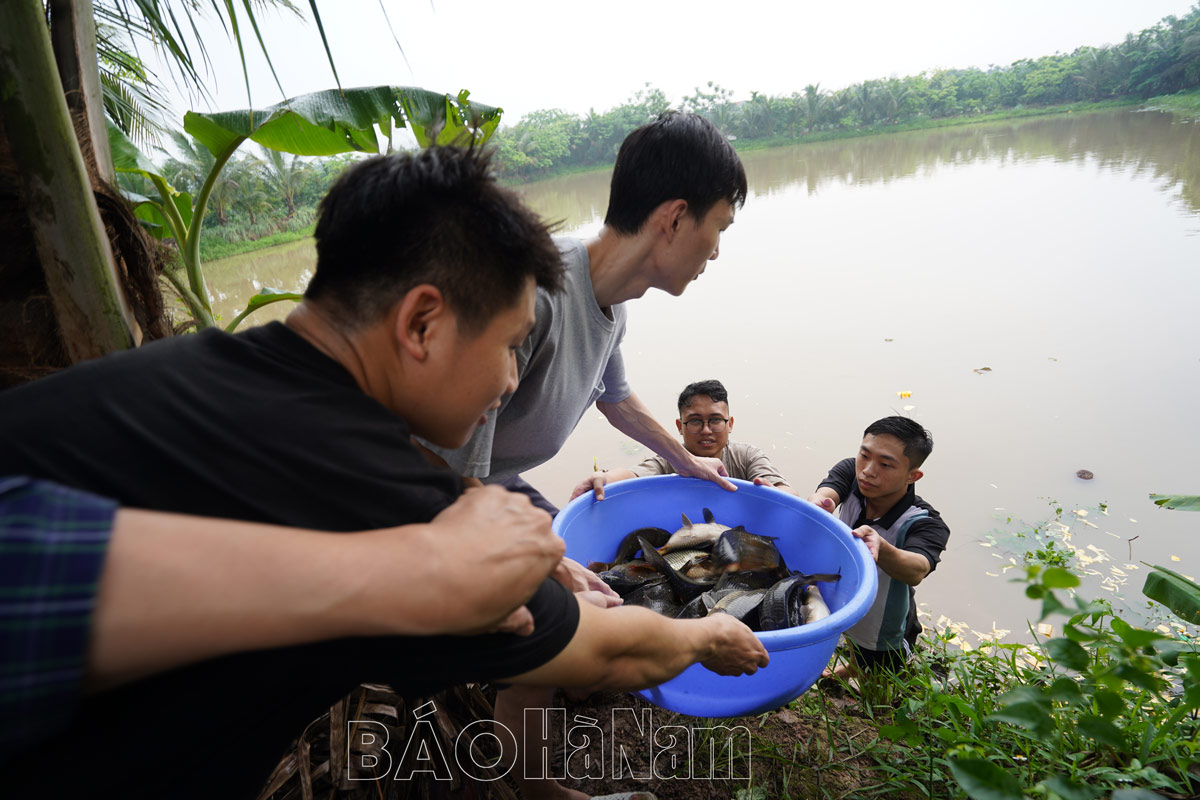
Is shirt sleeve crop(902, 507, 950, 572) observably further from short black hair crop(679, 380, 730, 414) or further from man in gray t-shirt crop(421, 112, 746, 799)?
man in gray t-shirt crop(421, 112, 746, 799)


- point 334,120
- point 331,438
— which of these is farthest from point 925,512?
point 334,120

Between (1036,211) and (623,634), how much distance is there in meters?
13.7

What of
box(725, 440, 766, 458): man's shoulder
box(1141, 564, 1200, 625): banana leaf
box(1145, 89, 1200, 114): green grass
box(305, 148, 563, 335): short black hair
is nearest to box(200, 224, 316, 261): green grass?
box(725, 440, 766, 458): man's shoulder

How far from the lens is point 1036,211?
37.5 feet

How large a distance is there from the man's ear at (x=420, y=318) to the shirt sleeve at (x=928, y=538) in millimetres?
2273

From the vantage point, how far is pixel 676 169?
1805mm

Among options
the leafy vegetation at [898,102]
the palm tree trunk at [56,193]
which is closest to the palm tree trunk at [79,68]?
Result: the palm tree trunk at [56,193]

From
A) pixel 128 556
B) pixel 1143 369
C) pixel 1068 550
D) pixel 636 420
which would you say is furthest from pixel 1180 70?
pixel 128 556

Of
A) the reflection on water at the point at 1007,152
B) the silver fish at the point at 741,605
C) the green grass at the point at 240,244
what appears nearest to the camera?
the silver fish at the point at 741,605

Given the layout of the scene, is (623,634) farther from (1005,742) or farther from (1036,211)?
(1036,211)

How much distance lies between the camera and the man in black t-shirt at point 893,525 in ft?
8.38

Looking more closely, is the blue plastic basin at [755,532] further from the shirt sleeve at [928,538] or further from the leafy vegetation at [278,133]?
the leafy vegetation at [278,133]

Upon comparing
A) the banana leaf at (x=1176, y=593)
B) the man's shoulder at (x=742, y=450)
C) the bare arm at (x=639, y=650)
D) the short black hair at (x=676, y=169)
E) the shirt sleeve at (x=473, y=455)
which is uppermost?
the short black hair at (x=676, y=169)

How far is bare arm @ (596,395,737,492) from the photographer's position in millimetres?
2506
